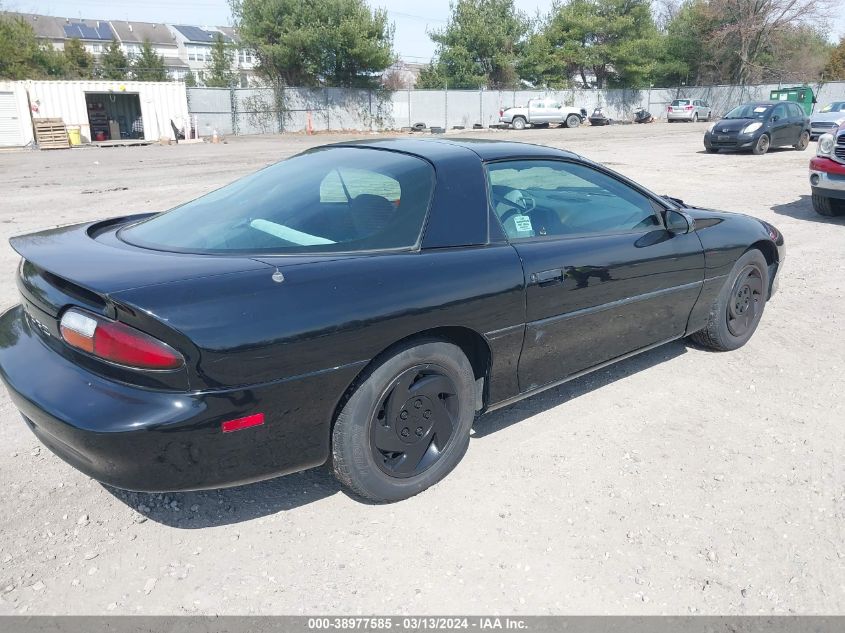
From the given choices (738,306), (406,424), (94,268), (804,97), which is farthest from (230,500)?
(804,97)

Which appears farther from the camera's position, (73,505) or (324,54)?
(324,54)

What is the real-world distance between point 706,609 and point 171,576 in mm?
1912

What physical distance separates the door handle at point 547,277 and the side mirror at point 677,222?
99 cm

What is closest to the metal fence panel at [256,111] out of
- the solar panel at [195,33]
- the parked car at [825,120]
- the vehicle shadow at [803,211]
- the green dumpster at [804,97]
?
the green dumpster at [804,97]

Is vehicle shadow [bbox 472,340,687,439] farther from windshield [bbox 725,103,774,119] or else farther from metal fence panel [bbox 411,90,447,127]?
metal fence panel [bbox 411,90,447,127]

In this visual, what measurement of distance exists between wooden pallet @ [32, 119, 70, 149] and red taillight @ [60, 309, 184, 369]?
1114 inches

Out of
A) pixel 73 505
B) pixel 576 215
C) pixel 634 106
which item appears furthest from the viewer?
pixel 634 106

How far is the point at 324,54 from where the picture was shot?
3691 cm

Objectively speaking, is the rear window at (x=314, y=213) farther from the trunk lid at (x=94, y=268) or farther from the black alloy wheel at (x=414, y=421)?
the black alloy wheel at (x=414, y=421)

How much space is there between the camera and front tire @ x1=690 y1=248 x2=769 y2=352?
4.42 m

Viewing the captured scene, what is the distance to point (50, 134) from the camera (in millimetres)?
26469

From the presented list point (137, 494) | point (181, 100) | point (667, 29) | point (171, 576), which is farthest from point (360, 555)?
point (667, 29)

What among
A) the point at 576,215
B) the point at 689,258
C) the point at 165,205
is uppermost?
the point at 576,215

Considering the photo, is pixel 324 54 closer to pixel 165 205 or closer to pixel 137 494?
pixel 165 205
